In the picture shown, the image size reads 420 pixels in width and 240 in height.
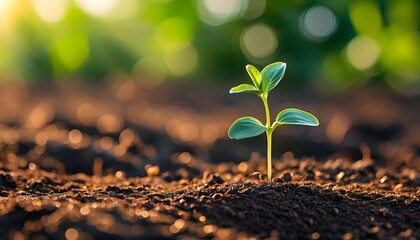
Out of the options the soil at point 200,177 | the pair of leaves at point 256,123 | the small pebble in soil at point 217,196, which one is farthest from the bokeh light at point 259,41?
the small pebble in soil at point 217,196

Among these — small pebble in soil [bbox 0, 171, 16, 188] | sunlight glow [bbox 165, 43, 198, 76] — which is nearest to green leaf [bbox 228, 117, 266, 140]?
small pebble in soil [bbox 0, 171, 16, 188]

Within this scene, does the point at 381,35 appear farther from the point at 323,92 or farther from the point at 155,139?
the point at 155,139

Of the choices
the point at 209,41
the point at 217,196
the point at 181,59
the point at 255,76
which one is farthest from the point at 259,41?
the point at 217,196

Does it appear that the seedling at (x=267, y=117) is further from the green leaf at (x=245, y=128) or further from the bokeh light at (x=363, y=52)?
the bokeh light at (x=363, y=52)

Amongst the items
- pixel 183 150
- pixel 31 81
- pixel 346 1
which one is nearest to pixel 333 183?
pixel 183 150

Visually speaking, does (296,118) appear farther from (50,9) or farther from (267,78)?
(50,9)

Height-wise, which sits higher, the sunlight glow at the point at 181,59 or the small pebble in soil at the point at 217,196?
the sunlight glow at the point at 181,59
